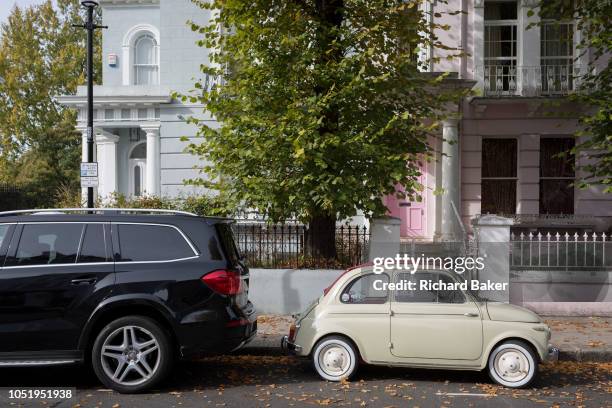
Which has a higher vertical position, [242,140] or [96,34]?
[96,34]

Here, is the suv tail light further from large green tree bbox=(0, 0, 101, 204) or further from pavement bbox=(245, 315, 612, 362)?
large green tree bbox=(0, 0, 101, 204)

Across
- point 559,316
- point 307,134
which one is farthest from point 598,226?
point 307,134

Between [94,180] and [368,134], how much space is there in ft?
22.4

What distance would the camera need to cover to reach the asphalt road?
229 inches

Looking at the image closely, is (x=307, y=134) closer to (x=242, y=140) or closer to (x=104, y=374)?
(x=242, y=140)

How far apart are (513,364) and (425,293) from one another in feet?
4.17

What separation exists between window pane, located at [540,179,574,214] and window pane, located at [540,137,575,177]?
0.28 meters

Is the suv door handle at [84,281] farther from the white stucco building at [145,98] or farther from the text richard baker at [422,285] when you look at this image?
the white stucco building at [145,98]

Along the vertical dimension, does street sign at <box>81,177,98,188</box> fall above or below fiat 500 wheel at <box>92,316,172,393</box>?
above

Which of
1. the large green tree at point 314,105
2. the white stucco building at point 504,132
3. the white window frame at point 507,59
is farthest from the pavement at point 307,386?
the white window frame at point 507,59

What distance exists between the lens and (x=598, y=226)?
15.4 metres

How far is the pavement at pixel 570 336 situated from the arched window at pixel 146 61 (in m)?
13.2

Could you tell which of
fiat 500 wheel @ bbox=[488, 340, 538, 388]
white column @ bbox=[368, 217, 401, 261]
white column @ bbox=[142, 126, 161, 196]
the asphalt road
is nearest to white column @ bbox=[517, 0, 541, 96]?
white column @ bbox=[368, 217, 401, 261]

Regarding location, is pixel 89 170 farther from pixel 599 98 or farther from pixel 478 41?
pixel 478 41
